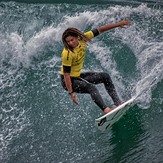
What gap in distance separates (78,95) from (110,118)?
2.04 metres

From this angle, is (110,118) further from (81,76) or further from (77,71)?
(77,71)

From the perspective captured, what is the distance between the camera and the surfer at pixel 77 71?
642 cm

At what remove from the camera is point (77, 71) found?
6.77 m

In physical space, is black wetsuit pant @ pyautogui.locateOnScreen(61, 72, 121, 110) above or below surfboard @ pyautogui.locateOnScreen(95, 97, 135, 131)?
above

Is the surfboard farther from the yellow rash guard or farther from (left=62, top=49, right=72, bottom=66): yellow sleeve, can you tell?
(left=62, top=49, right=72, bottom=66): yellow sleeve

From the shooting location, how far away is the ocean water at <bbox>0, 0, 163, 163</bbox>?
691 centimetres

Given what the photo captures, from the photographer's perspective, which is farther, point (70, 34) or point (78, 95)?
point (78, 95)

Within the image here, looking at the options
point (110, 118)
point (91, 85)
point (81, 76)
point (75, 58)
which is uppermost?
point (75, 58)

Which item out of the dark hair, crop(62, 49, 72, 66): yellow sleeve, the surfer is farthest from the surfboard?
the dark hair

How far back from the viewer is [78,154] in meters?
6.86

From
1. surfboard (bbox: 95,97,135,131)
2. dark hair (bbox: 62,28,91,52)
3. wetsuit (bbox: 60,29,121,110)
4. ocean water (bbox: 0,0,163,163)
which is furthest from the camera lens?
ocean water (bbox: 0,0,163,163)

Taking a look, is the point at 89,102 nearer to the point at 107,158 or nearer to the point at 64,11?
the point at 107,158

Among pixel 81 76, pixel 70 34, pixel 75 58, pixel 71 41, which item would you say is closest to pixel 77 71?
pixel 81 76

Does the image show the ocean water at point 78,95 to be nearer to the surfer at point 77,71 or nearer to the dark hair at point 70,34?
the surfer at point 77,71
